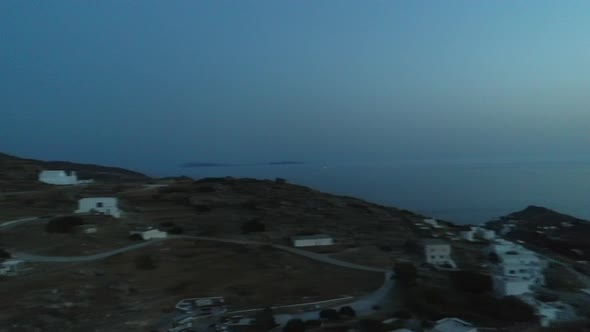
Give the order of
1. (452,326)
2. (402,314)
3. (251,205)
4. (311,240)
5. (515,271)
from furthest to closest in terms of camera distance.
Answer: (251,205) < (311,240) < (515,271) < (402,314) < (452,326)

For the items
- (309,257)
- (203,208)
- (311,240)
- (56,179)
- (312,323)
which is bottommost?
(312,323)

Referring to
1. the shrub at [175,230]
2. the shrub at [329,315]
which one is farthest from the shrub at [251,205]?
the shrub at [329,315]

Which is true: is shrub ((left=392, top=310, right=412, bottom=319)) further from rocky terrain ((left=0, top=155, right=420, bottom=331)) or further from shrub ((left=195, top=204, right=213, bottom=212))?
shrub ((left=195, top=204, right=213, bottom=212))

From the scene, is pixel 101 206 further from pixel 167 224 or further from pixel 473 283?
pixel 473 283

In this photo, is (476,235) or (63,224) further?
(476,235)

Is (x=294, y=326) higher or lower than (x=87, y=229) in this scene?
lower

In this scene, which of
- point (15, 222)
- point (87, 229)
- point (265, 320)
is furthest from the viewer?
point (15, 222)

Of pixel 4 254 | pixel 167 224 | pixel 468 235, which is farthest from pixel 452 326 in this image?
pixel 468 235

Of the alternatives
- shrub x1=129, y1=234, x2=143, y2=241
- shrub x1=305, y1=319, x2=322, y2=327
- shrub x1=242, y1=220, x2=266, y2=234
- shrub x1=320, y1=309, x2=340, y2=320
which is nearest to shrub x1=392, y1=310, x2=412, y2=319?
shrub x1=320, y1=309, x2=340, y2=320
